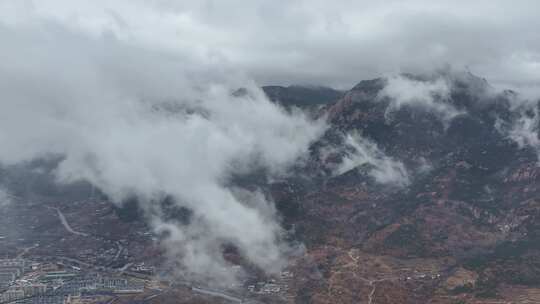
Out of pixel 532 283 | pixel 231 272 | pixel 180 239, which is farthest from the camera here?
pixel 180 239

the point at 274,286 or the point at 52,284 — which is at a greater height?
the point at 52,284

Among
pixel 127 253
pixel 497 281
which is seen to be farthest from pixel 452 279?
pixel 127 253

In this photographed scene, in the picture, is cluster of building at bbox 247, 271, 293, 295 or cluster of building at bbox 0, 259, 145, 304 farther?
cluster of building at bbox 247, 271, 293, 295

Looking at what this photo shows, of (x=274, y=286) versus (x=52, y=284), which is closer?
(x=52, y=284)

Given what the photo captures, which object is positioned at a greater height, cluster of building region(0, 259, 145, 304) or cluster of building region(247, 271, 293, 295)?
cluster of building region(0, 259, 145, 304)

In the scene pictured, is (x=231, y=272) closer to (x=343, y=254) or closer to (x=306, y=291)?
(x=306, y=291)

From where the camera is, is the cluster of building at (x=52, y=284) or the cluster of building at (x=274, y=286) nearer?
the cluster of building at (x=52, y=284)

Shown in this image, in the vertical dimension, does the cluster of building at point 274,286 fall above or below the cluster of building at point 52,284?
below

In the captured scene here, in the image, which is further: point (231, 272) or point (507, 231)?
point (507, 231)
